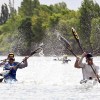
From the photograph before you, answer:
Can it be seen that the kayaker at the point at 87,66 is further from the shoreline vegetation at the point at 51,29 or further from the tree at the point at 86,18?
the tree at the point at 86,18

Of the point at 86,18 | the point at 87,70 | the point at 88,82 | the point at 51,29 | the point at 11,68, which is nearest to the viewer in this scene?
the point at 88,82

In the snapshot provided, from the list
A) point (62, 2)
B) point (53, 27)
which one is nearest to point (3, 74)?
point (53, 27)

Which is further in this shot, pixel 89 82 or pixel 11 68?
pixel 11 68

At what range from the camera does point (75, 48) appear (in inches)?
3406

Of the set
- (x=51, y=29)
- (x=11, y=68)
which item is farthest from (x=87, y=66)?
(x=51, y=29)

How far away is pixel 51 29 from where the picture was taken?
10612cm

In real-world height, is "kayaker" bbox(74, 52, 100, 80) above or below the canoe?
above

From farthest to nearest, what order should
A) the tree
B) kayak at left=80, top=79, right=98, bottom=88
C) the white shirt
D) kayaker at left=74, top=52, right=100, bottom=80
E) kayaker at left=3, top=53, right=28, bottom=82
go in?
the tree → kayaker at left=3, top=53, right=28, bottom=82 → the white shirt → kayaker at left=74, top=52, right=100, bottom=80 → kayak at left=80, top=79, right=98, bottom=88

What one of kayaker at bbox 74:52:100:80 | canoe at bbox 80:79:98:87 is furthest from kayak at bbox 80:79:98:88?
kayaker at bbox 74:52:100:80

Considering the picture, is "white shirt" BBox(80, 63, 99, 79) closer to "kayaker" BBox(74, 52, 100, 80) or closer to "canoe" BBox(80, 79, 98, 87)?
"kayaker" BBox(74, 52, 100, 80)

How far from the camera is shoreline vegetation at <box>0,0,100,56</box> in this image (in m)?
89.1

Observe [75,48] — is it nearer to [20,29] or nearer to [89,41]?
[89,41]

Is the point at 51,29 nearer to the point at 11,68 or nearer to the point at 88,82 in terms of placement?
the point at 11,68

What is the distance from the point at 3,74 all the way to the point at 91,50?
62.4 metres
